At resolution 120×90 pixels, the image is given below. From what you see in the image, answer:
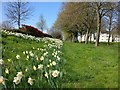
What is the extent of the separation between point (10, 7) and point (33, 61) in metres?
4.21

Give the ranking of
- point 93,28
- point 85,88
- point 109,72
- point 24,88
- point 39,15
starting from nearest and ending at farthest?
point 24,88 → point 85,88 → point 109,72 → point 39,15 → point 93,28

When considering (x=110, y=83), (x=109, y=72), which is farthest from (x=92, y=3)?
(x=110, y=83)

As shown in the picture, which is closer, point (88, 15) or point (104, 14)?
point (104, 14)

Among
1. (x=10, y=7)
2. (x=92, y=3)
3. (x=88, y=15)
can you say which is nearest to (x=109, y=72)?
(x=10, y=7)

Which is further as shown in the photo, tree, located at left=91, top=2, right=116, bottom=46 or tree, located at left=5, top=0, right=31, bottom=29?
tree, located at left=91, top=2, right=116, bottom=46

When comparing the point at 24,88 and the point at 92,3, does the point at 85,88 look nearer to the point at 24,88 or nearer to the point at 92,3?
the point at 24,88

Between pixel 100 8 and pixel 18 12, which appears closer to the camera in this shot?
pixel 18 12

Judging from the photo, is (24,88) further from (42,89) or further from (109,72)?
(109,72)

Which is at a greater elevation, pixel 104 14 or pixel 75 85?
pixel 104 14

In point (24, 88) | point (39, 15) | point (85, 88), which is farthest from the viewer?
point (39, 15)

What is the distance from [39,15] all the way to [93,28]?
1585 centimetres

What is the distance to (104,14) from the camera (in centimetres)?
1716

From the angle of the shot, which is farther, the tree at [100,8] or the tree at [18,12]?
the tree at [100,8]

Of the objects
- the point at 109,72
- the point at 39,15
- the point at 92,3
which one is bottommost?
the point at 109,72
